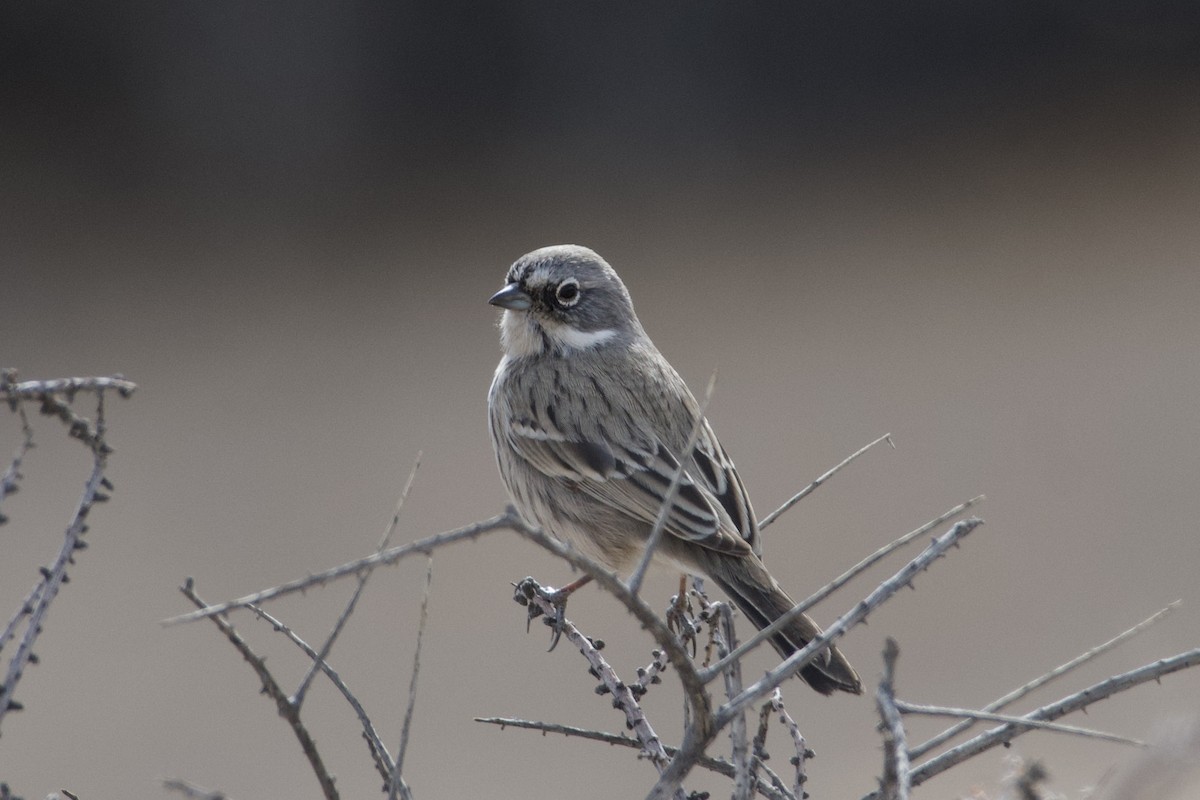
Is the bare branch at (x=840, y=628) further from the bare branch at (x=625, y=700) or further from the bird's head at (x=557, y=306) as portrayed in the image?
the bird's head at (x=557, y=306)

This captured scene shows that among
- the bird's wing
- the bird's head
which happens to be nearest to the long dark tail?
the bird's wing

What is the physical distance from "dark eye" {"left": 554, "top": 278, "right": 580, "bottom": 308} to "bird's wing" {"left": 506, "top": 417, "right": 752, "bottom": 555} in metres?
0.47

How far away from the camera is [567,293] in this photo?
514 centimetres

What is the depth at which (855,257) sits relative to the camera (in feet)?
51.5

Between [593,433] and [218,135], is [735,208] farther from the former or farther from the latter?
[593,433]

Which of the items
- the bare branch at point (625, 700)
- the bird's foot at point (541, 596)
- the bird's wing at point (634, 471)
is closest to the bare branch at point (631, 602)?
the bare branch at point (625, 700)

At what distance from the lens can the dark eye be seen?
16.8ft

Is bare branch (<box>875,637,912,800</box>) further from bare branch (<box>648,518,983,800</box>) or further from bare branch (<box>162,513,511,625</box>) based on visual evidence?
bare branch (<box>162,513,511,625</box>)

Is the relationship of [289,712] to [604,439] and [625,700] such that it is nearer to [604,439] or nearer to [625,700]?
[625,700]

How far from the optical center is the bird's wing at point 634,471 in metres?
4.48

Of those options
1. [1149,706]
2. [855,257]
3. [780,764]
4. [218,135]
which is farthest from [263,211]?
[1149,706]

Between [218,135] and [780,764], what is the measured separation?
10.8 m

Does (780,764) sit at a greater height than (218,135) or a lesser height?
lesser

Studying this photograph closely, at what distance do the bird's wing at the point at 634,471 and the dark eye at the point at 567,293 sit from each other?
471mm
